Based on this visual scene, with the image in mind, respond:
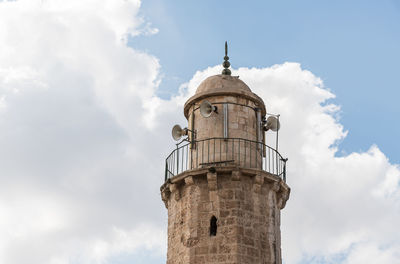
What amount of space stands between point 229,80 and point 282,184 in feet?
13.2

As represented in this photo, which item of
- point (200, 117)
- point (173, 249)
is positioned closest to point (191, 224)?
point (173, 249)

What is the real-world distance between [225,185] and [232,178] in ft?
1.01

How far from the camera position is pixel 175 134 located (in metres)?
22.5

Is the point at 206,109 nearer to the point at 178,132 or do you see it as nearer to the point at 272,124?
the point at 178,132

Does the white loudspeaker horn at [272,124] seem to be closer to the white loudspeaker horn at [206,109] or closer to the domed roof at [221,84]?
the domed roof at [221,84]

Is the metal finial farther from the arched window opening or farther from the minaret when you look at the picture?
the arched window opening

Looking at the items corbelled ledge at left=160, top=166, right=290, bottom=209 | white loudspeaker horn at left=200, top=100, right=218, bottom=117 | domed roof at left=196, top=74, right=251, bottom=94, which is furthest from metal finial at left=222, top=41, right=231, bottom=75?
corbelled ledge at left=160, top=166, right=290, bottom=209

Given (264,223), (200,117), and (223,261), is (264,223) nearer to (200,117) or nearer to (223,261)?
(223,261)

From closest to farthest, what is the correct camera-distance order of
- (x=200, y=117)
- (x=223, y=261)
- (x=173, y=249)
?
(x=223, y=261) < (x=173, y=249) < (x=200, y=117)

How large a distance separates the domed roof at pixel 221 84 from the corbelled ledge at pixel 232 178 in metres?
3.03

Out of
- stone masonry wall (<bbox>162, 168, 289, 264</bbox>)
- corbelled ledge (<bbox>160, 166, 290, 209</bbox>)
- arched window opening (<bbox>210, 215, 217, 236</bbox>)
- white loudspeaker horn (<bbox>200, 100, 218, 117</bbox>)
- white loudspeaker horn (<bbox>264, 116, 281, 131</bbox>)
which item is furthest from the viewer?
white loudspeaker horn (<bbox>264, 116, 281, 131</bbox>)

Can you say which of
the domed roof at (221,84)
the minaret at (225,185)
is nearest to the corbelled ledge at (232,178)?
the minaret at (225,185)

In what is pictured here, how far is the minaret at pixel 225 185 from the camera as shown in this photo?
20078mm

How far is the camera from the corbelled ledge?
2062 cm
